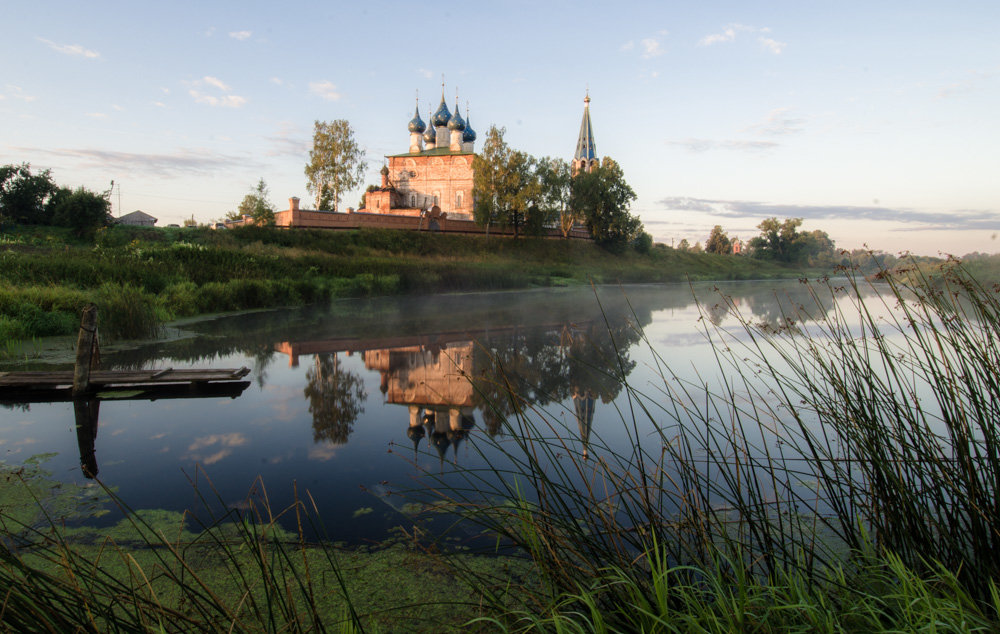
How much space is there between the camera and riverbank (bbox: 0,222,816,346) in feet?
32.4

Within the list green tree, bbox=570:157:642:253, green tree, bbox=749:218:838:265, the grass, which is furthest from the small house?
green tree, bbox=749:218:838:265

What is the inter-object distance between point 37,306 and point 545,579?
10.9m

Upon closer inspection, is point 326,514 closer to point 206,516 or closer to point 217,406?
point 206,516


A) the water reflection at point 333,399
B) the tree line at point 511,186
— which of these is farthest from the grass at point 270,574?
the tree line at point 511,186

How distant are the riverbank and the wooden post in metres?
3.06

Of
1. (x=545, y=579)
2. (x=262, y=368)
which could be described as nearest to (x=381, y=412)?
(x=262, y=368)

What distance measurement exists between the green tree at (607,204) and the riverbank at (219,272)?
598 cm

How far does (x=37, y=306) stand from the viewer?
948cm

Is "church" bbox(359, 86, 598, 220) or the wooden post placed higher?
"church" bbox(359, 86, 598, 220)

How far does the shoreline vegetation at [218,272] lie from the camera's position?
32.4 ft

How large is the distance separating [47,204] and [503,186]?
81.7ft

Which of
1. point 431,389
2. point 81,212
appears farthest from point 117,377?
point 81,212

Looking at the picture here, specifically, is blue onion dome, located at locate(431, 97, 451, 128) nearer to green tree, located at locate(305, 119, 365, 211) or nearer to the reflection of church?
green tree, located at locate(305, 119, 365, 211)

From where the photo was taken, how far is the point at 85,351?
6121 millimetres
